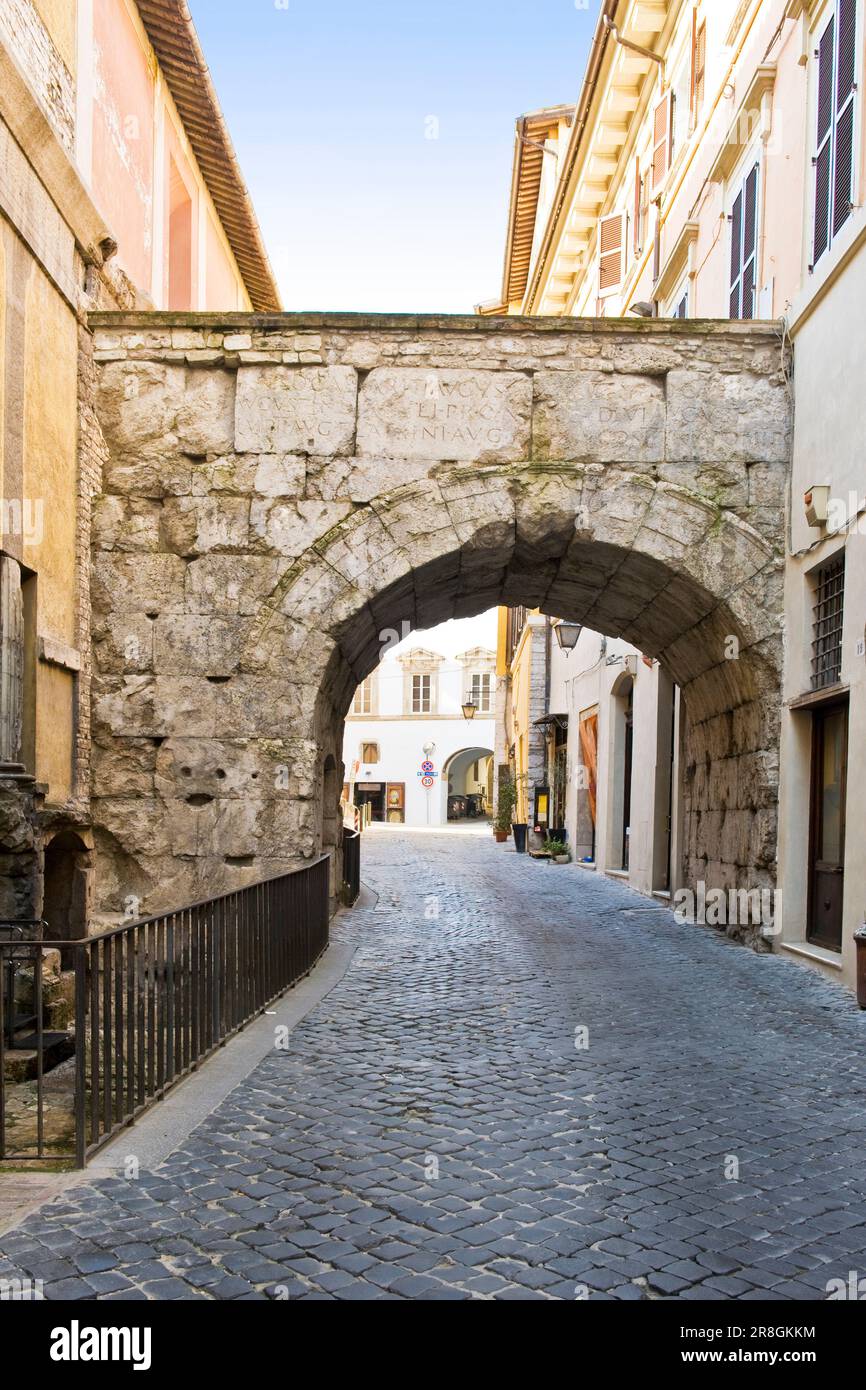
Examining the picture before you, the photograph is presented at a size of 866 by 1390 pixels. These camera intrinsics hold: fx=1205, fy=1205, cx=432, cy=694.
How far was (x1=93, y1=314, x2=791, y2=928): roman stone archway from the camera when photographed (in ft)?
31.9

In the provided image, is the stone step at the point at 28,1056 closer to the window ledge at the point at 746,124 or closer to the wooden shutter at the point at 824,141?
the wooden shutter at the point at 824,141

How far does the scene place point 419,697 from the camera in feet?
155

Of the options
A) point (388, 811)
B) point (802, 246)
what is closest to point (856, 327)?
point (802, 246)

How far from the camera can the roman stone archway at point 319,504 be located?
973cm

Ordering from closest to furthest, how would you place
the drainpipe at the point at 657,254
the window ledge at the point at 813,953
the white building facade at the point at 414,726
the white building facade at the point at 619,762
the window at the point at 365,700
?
the window ledge at the point at 813,953
the white building facade at the point at 619,762
the drainpipe at the point at 657,254
the white building facade at the point at 414,726
the window at the point at 365,700

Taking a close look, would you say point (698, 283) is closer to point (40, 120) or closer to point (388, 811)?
point (40, 120)

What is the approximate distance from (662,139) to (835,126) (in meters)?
7.14

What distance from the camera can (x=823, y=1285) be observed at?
125 inches

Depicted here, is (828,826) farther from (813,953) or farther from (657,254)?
(657,254)

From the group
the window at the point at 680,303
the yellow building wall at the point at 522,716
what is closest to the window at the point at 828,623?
the window at the point at 680,303

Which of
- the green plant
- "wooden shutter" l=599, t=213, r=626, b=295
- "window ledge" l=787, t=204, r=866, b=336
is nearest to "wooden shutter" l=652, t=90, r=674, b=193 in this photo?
"wooden shutter" l=599, t=213, r=626, b=295

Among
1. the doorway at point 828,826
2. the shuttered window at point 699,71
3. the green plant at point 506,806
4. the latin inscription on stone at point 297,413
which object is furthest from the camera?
the green plant at point 506,806

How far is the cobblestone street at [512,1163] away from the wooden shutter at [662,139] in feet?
36.9

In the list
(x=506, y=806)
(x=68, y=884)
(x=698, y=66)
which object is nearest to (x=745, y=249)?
(x=698, y=66)
